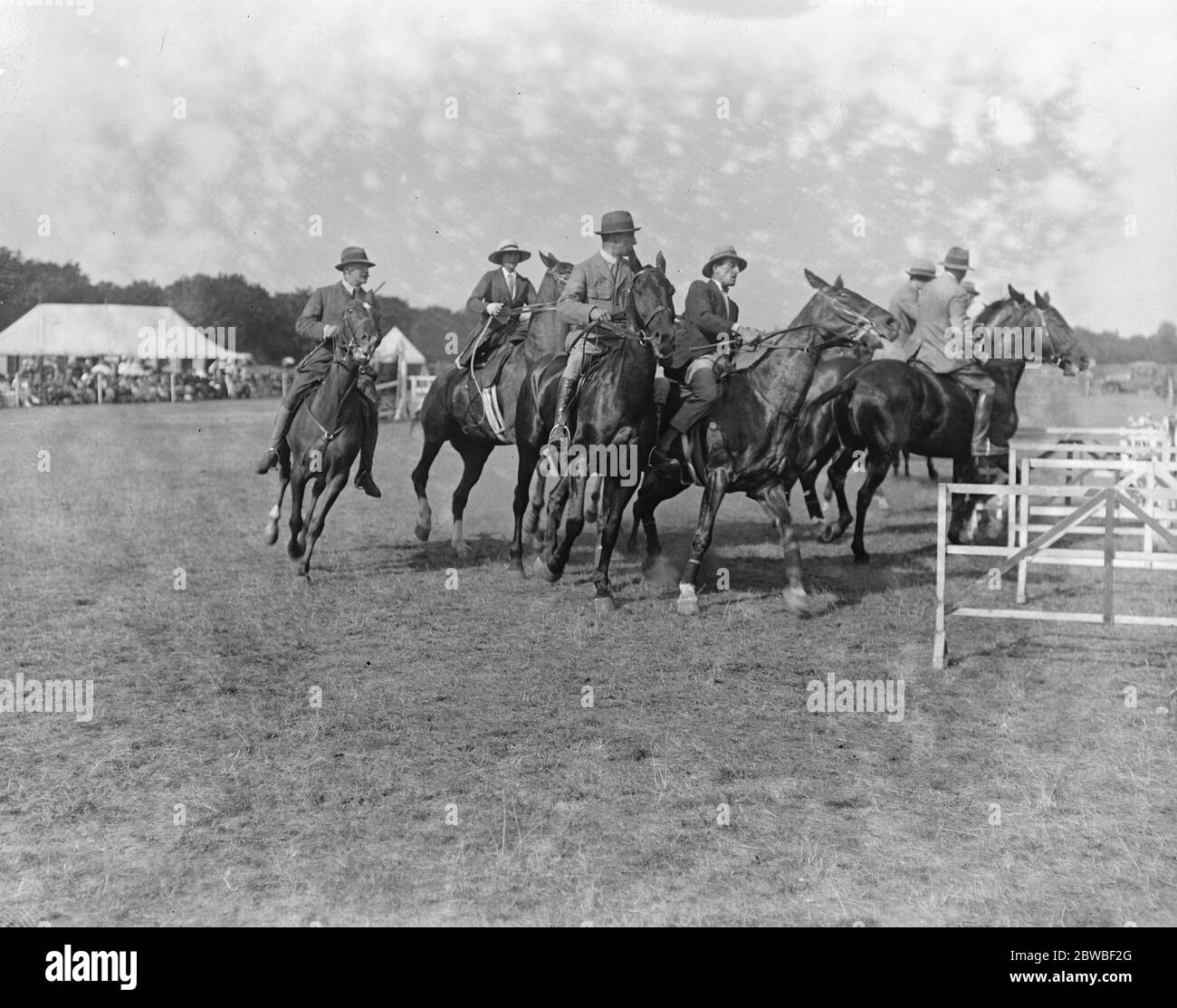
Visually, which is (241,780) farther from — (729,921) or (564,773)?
(729,921)

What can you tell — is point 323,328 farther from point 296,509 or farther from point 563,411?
point 563,411

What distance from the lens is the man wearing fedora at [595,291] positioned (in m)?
10.9

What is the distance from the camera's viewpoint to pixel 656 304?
10250mm

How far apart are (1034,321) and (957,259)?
4.26ft

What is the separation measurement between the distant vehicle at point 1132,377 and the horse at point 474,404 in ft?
149

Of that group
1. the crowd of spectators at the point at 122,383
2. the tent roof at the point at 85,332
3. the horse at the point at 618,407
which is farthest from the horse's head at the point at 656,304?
the tent roof at the point at 85,332

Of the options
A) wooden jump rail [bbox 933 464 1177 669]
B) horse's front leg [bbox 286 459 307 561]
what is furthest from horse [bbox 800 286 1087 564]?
horse's front leg [bbox 286 459 307 561]

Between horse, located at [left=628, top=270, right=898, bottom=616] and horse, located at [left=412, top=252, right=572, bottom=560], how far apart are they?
6.49ft

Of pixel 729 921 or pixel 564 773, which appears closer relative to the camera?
pixel 729 921

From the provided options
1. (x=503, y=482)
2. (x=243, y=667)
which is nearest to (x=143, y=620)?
(x=243, y=667)

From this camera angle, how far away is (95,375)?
155 feet

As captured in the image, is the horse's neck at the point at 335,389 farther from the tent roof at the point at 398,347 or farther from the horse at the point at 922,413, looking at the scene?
the tent roof at the point at 398,347

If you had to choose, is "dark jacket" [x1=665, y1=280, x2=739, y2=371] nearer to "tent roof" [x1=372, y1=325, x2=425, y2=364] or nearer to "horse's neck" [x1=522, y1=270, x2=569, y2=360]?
"horse's neck" [x1=522, y1=270, x2=569, y2=360]
